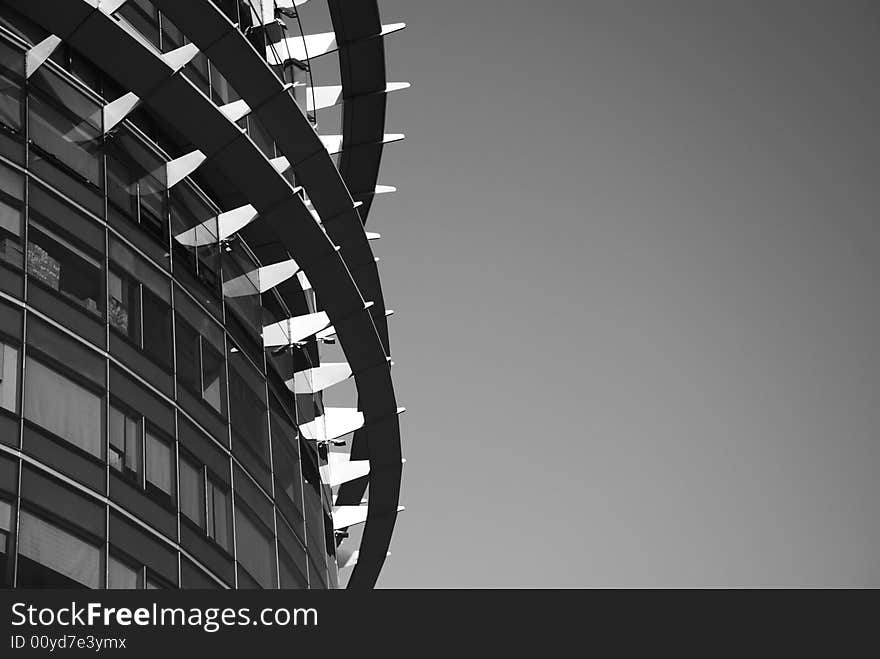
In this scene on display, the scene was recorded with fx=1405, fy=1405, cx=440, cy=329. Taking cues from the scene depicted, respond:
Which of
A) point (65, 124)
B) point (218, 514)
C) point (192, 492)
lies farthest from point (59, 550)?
point (65, 124)

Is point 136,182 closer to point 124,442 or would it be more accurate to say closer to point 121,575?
point 124,442

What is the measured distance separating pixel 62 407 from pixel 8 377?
1.10m

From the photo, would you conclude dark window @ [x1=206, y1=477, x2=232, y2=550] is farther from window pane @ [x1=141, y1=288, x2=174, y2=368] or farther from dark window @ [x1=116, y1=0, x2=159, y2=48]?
dark window @ [x1=116, y1=0, x2=159, y2=48]

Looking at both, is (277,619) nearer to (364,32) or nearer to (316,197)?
(316,197)

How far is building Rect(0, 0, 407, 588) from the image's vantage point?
21.7m

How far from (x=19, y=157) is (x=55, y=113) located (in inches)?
66.7

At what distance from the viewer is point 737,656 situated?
13.1 m

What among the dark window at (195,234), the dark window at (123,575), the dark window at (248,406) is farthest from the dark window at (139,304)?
the dark window at (123,575)

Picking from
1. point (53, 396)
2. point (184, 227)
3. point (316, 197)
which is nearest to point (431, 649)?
point (53, 396)

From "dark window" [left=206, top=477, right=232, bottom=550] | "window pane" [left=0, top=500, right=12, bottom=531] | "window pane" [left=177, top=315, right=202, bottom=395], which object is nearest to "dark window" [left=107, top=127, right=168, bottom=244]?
"window pane" [left=177, top=315, right=202, bottom=395]

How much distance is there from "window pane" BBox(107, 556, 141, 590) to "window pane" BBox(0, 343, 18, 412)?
282 centimetres

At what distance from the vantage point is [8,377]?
21.0 m

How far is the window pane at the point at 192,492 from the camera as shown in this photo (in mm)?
24016

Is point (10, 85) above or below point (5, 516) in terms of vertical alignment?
above
